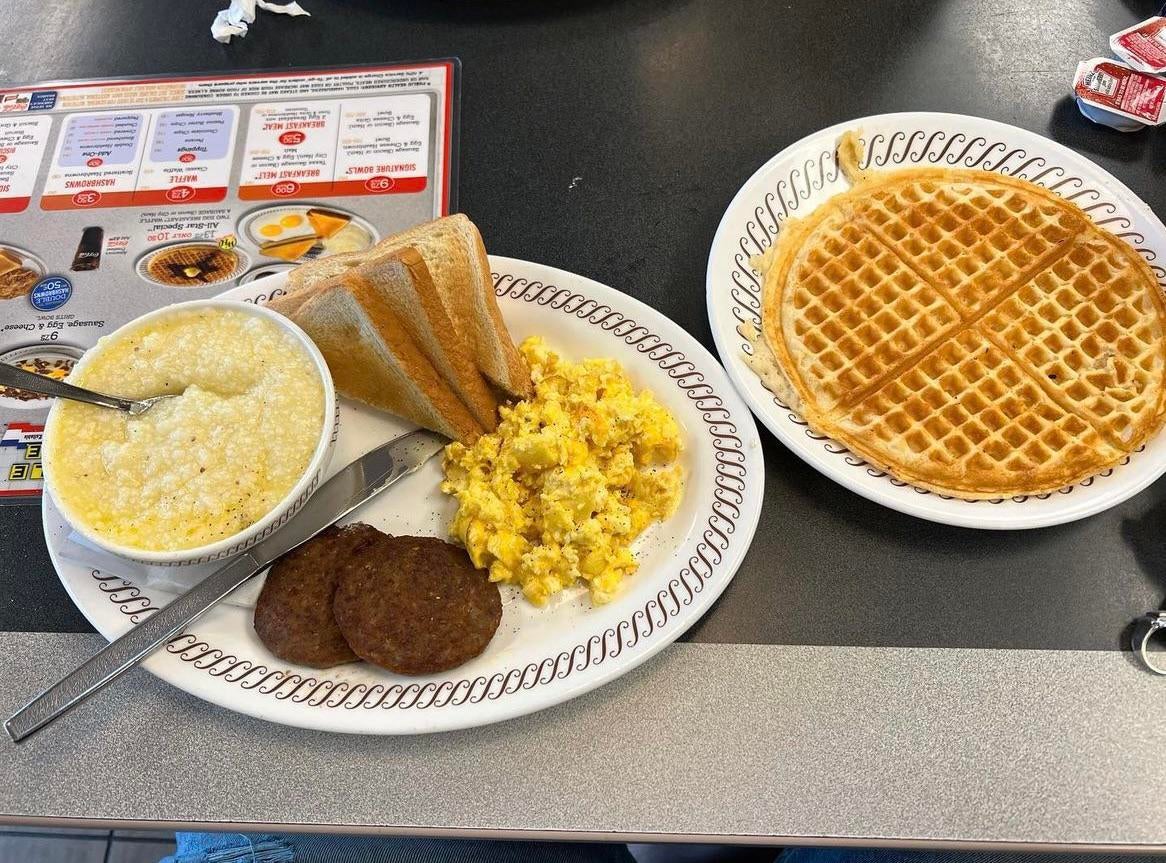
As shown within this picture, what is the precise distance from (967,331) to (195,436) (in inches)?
54.6

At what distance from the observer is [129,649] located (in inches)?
47.1

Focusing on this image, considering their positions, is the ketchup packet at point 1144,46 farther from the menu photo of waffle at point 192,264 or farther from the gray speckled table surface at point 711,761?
the menu photo of waffle at point 192,264

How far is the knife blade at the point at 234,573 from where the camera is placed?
1166mm

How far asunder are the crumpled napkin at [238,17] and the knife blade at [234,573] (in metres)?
1.37

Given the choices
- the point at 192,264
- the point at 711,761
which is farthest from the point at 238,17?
the point at 711,761

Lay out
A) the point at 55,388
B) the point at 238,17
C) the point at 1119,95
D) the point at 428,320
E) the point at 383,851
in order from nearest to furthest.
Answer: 1. the point at 55,388
2. the point at 428,320
3. the point at 383,851
4. the point at 1119,95
5. the point at 238,17

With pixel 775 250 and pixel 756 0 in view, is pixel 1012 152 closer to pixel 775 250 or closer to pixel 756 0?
pixel 775 250

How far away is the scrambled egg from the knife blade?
10 centimetres

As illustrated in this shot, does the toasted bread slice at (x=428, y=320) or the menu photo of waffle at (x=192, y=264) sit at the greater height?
the toasted bread slice at (x=428, y=320)

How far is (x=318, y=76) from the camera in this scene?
2.05 metres

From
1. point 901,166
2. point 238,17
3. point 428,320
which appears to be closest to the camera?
point 428,320

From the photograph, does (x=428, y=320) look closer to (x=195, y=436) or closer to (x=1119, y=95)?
(x=195, y=436)

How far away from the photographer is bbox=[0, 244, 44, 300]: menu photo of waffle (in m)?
1.77

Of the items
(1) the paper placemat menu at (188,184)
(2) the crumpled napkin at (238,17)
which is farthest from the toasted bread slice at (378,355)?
(2) the crumpled napkin at (238,17)
